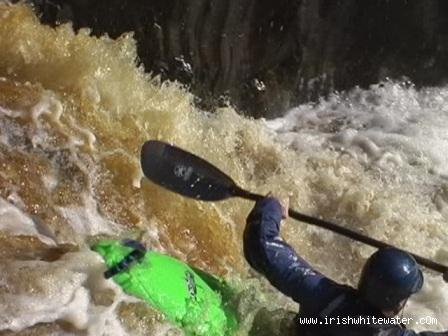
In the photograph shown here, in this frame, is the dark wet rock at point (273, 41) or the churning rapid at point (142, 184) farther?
the dark wet rock at point (273, 41)

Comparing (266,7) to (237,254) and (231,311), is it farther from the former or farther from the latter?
(231,311)

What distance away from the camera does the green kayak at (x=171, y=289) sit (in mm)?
3176

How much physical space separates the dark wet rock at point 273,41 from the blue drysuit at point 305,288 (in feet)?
6.50

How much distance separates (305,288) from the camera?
3205 millimetres

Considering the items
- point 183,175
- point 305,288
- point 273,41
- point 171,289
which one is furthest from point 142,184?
point 273,41

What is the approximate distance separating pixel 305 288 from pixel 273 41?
2.62 m

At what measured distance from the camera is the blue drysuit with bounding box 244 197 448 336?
10.0 feet

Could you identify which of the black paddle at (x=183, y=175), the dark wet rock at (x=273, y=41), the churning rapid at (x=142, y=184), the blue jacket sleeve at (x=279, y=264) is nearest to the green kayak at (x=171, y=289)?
the churning rapid at (x=142, y=184)

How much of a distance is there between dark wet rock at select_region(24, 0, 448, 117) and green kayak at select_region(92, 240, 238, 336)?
6.71 feet

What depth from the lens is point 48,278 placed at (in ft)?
10.4

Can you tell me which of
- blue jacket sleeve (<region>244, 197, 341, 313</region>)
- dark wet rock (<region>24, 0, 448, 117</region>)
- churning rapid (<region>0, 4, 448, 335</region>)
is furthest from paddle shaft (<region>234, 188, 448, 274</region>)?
dark wet rock (<region>24, 0, 448, 117</region>)

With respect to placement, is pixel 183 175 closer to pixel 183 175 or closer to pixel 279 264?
pixel 183 175

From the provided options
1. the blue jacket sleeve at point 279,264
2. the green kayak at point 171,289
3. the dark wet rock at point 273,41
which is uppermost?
the blue jacket sleeve at point 279,264

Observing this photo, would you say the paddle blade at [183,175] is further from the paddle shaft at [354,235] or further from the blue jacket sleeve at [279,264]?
the blue jacket sleeve at [279,264]
